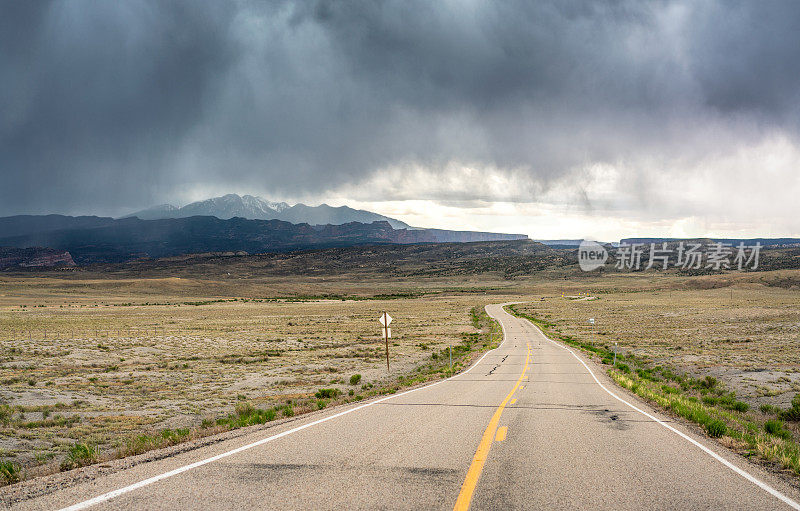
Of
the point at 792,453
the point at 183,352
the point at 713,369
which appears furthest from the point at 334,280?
the point at 792,453

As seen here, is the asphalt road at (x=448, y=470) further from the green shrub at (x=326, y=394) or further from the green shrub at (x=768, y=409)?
the green shrub at (x=768, y=409)

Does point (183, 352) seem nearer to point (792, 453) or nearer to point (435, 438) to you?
point (435, 438)

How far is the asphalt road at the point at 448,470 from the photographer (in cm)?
515

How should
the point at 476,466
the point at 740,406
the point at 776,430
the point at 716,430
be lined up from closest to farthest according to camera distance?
the point at 476,466, the point at 716,430, the point at 776,430, the point at 740,406

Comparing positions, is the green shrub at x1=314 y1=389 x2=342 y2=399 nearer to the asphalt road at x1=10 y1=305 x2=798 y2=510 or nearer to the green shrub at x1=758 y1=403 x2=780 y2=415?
the asphalt road at x1=10 y1=305 x2=798 y2=510

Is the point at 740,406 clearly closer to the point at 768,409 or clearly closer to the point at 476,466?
the point at 768,409

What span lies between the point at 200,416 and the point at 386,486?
9.98 metres

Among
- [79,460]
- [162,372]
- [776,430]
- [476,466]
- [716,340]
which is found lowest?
[716,340]

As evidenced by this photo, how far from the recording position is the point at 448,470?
6.22 meters

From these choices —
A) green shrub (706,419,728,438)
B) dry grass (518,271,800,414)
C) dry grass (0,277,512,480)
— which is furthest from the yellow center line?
dry grass (518,271,800,414)

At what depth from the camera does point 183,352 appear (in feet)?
98.7

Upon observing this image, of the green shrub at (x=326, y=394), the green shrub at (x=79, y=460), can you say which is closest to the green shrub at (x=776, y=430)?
the green shrub at (x=326, y=394)

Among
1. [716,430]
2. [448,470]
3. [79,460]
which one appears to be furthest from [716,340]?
[79,460]

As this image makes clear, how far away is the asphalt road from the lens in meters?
5.15
